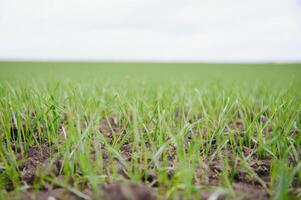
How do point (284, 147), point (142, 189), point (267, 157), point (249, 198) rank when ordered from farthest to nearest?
point (267, 157), point (284, 147), point (249, 198), point (142, 189)

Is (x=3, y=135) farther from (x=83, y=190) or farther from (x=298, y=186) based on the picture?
(x=298, y=186)

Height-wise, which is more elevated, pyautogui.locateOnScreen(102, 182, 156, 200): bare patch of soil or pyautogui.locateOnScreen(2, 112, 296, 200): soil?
pyautogui.locateOnScreen(102, 182, 156, 200): bare patch of soil

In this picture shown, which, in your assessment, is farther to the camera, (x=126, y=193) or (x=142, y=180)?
(x=142, y=180)

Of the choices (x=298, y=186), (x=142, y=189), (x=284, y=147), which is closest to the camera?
(x=142, y=189)

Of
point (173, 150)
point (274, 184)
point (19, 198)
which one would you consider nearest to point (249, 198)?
point (274, 184)

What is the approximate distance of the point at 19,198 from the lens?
84 centimetres

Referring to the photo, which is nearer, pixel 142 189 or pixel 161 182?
pixel 142 189

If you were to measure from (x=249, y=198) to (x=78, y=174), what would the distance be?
2.20 ft

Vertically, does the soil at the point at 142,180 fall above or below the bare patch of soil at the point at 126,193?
below

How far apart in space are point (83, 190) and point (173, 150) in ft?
1.61

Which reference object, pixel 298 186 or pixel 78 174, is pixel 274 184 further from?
pixel 78 174

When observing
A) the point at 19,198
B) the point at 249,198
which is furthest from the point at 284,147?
the point at 19,198

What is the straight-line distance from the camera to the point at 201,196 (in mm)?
854

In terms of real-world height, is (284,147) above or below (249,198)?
above
